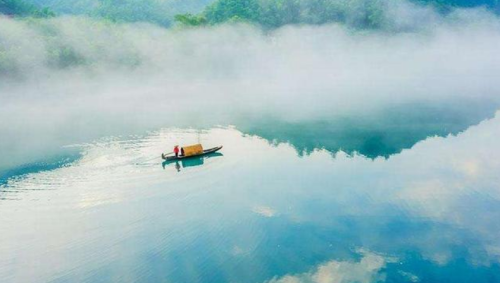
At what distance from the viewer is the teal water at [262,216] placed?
45.9 ft

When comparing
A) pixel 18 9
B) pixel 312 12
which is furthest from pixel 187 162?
pixel 312 12

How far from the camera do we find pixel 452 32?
83625mm

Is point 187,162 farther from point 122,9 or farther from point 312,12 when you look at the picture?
point 122,9

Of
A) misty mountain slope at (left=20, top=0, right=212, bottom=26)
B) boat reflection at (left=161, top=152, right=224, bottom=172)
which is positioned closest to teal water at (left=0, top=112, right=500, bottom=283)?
boat reflection at (left=161, top=152, right=224, bottom=172)

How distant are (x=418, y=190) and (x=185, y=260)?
12.2 m

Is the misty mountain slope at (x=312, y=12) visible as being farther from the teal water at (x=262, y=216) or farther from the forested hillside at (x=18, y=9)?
the teal water at (x=262, y=216)

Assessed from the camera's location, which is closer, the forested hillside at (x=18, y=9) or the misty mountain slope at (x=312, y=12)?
the forested hillside at (x=18, y=9)

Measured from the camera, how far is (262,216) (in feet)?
57.5

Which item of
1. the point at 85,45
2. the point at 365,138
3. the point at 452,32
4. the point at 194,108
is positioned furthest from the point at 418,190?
the point at 452,32

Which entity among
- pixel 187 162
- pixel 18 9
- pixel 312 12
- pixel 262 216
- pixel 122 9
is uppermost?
pixel 122 9

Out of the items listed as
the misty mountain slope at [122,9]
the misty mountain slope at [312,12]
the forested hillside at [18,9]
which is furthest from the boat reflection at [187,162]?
the misty mountain slope at [122,9]

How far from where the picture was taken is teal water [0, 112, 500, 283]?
14.0 metres

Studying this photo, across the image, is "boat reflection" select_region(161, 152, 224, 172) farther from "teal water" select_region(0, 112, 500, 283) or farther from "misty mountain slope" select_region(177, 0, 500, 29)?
"misty mountain slope" select_region(177, 0, 500, 29)

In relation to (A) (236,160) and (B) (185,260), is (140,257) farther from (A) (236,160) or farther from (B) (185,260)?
(A) (236,160)
